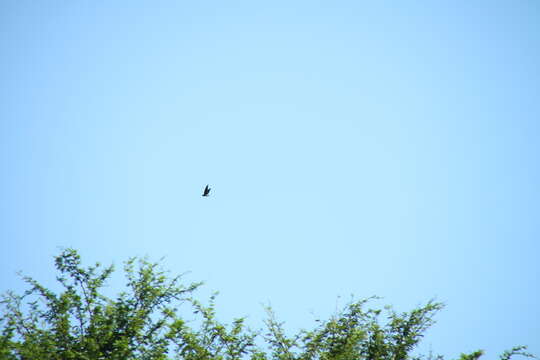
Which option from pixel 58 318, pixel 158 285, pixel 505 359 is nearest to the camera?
pixel 505 359

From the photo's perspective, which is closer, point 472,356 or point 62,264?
point 472,356

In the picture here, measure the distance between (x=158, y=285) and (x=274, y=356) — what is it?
540cm

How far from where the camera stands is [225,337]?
15938 millimetres

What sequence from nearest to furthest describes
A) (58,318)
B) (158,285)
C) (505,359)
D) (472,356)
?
(472,356) < (505,359) < (58,318) < (158,285)

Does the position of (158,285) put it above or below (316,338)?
above

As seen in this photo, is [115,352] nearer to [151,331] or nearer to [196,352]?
[151,331]

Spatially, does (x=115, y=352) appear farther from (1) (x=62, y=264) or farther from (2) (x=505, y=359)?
(2) (x=505, y=359)

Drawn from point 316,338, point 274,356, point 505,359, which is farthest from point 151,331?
point 505,359

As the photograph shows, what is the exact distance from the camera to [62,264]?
1781 cm

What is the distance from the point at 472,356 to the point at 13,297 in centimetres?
1693

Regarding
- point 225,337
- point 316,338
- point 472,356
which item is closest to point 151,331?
point 225,337

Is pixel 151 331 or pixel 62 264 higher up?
pixel 62 264

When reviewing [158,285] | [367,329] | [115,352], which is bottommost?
[115,352]

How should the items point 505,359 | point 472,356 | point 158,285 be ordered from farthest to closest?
point 158,285
point 505,359
point 472,356
